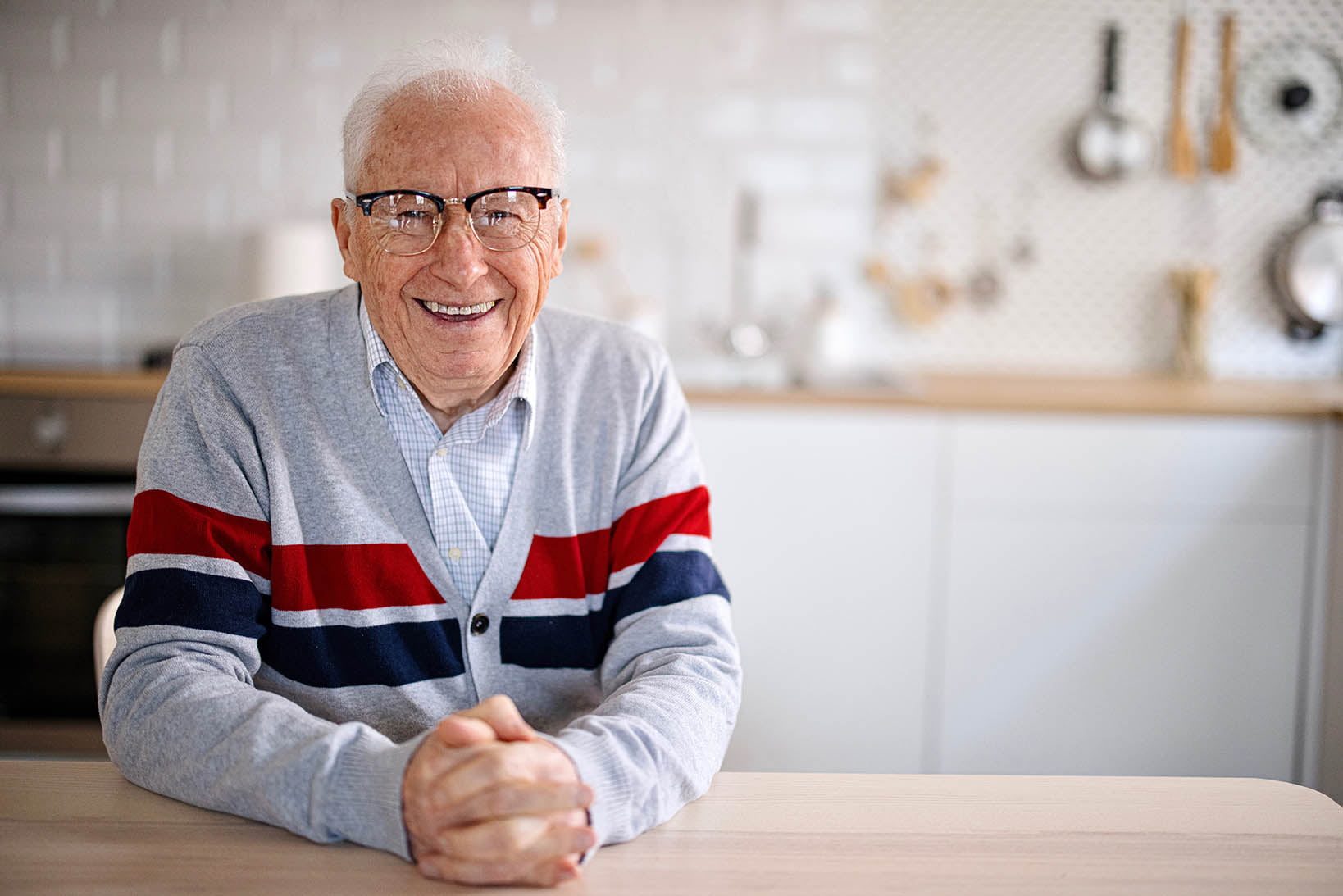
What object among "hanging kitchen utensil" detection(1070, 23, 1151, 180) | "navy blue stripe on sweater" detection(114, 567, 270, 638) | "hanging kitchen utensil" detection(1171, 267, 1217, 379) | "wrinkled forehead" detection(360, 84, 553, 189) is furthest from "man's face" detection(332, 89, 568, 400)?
"hanging kitchen utensil" detection(1171, 267, 1217, 379)

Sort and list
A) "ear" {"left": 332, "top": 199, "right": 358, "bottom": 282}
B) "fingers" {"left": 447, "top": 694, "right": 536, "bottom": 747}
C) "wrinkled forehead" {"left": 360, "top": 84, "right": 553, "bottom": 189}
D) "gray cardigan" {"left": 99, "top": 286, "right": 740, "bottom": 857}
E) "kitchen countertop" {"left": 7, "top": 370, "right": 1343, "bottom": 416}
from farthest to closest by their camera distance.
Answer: "kitchen countertop" {"left": 7, "top": 370, "right": 1343, "bottom": 416}
"ear" {"left": 332, "top": 199, "right": 358, "bottom": 282}
"wrinkled forehead" {"left": 360, "top": 84, "right": 553, "bottom": 189}
"gray cardigan" {"left": 99, "top": 286, "right": 740, "bottom": 857}
"fingers" {"left": 447, "top": 694, "right": 536, "bottom": 747}

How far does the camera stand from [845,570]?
8.75ft

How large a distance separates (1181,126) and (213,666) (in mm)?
2973

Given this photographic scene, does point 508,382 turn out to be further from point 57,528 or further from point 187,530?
point 57,528

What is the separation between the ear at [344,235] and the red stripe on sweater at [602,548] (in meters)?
0.37

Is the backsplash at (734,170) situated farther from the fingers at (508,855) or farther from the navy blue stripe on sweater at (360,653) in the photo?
the fingers at (508,855)

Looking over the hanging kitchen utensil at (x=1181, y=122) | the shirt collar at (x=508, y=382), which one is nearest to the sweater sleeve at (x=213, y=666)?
the shirt collar at (x=508, y=382)

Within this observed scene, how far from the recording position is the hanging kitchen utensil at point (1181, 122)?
3225mm

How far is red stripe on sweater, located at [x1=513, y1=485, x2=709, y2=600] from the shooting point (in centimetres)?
133

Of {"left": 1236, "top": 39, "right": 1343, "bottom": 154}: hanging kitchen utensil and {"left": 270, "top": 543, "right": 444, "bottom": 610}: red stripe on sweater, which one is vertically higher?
{"left": 1236, "top": 39, "right": 1343, "bottom": 154}: hanging kitchen utensil

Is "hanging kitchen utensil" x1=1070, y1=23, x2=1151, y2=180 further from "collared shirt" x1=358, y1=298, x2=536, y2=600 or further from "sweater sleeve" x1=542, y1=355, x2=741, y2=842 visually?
"collared shirt" x1=358, y1=298, x2=536, y2=600

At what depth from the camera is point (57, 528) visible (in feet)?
8.71

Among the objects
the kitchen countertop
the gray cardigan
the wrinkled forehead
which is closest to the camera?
the gray cardigan

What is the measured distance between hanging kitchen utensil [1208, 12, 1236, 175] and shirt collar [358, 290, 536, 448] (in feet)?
8.29
